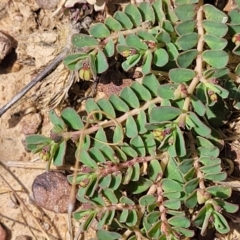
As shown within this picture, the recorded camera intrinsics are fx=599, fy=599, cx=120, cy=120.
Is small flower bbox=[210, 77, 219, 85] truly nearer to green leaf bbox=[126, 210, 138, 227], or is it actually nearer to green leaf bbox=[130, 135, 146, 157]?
green leaf bbox=[130, 135, 146, 157]

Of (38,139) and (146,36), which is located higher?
(146,36)

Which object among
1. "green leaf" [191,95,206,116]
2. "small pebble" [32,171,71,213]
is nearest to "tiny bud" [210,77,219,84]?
"green leaf" [191,95,206,116]

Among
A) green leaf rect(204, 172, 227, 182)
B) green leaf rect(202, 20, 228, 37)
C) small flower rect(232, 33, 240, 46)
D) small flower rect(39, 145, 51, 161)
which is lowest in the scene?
green leaf rect(204, 172, 227, 182)

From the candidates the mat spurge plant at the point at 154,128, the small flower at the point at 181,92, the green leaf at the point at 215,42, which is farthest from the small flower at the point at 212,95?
the green leaf at the point at 215,42

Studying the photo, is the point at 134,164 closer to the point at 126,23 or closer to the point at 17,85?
Answer: the point at 126,23

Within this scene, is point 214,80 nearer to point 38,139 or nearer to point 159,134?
point 159,134

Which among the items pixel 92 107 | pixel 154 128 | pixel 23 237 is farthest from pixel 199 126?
pixel 23 237
